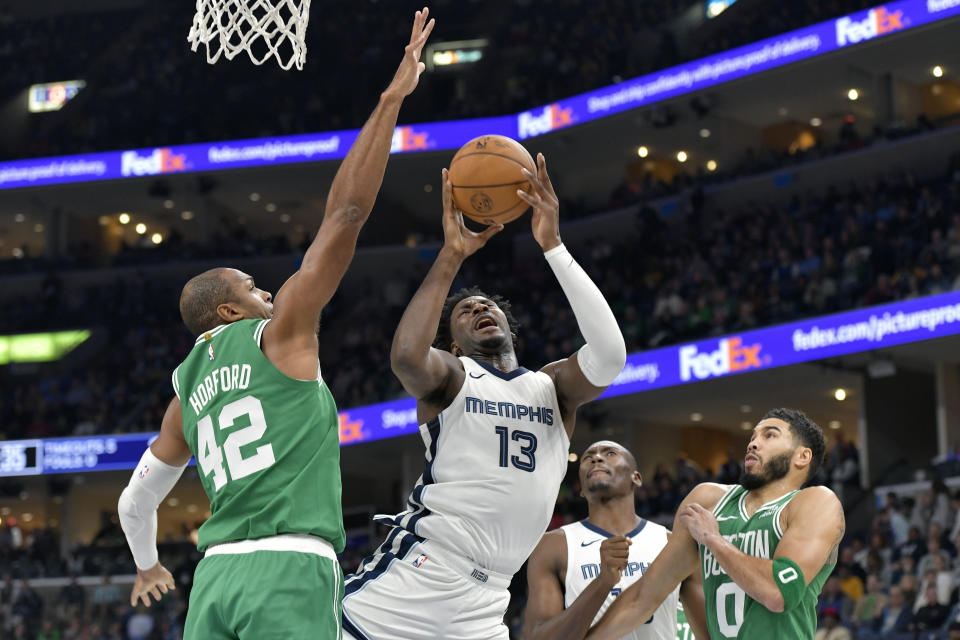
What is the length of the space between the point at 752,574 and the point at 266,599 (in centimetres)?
189

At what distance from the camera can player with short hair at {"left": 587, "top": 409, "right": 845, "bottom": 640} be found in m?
4.57

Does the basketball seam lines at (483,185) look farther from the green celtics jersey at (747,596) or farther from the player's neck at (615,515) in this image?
the player's neck at (615,515)

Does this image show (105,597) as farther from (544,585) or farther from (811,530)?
(811,530)

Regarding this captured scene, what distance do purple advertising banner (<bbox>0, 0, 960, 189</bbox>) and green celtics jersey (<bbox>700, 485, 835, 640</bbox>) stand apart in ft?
56.9

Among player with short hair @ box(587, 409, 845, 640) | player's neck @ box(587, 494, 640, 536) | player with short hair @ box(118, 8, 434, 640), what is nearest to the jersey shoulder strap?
player with short hair @ box(587, 409, 845, 640)

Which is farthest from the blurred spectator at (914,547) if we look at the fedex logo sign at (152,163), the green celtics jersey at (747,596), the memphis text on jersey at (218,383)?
the fedex logo sign at (152,163)

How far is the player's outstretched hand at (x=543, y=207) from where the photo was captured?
463 cm

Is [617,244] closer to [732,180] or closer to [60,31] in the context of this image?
Result: [732,180]

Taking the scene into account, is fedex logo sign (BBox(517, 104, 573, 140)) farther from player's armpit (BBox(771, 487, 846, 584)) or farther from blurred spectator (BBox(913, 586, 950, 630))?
player's armpit (BBox(771, 487, 846, 584))

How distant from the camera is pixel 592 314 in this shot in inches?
181

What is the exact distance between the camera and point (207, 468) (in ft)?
12.5

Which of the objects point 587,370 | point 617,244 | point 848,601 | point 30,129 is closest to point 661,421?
point 617,244

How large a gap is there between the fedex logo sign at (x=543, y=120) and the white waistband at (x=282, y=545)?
2196 cm

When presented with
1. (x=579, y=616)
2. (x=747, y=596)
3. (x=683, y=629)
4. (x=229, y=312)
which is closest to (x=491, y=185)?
(x=229, y=312)
